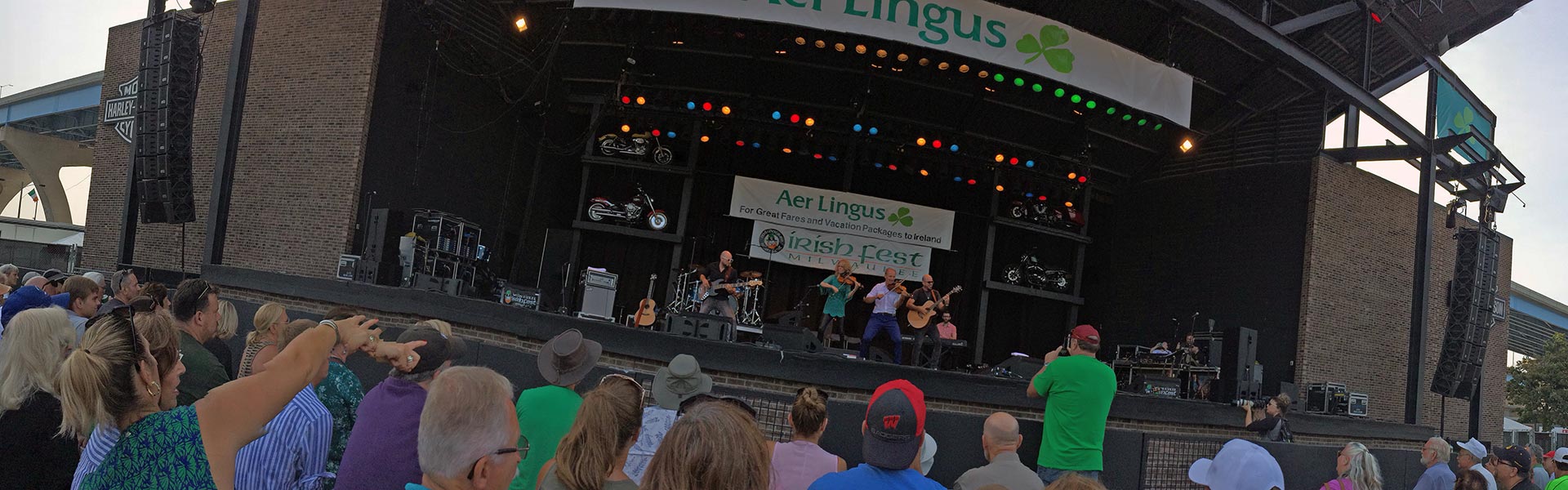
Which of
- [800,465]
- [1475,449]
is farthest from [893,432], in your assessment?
[1475,449]

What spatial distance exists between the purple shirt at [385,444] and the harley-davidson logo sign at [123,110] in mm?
16225

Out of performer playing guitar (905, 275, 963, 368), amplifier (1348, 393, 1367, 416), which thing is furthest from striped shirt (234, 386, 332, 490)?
amplifier (1348, 393, 1367, 416)

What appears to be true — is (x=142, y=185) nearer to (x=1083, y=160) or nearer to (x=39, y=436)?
(x=39, y=436)

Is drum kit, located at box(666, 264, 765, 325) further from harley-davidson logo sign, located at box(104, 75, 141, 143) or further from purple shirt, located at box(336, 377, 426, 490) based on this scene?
purple shirt, located at box(336, 377, 426, 490)

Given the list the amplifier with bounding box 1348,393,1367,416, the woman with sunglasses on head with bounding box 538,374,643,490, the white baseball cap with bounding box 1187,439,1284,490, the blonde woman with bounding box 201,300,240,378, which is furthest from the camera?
the amplifier with bounding box 1348,393,1367,416

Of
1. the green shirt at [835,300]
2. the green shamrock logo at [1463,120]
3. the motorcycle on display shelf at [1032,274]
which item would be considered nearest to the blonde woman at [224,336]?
the green shirt at [835,300]

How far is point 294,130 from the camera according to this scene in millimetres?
12859

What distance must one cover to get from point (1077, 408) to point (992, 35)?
23.4 ft

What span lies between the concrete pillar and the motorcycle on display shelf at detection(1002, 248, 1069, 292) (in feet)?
101

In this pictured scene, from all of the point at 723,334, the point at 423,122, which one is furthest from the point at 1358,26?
the point at 423,122

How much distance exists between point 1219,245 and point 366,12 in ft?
43.8

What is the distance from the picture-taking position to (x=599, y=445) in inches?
97.8

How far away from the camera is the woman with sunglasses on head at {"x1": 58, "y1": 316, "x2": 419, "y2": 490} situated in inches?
83.7

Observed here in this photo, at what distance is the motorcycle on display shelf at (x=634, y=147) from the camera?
16.0m
